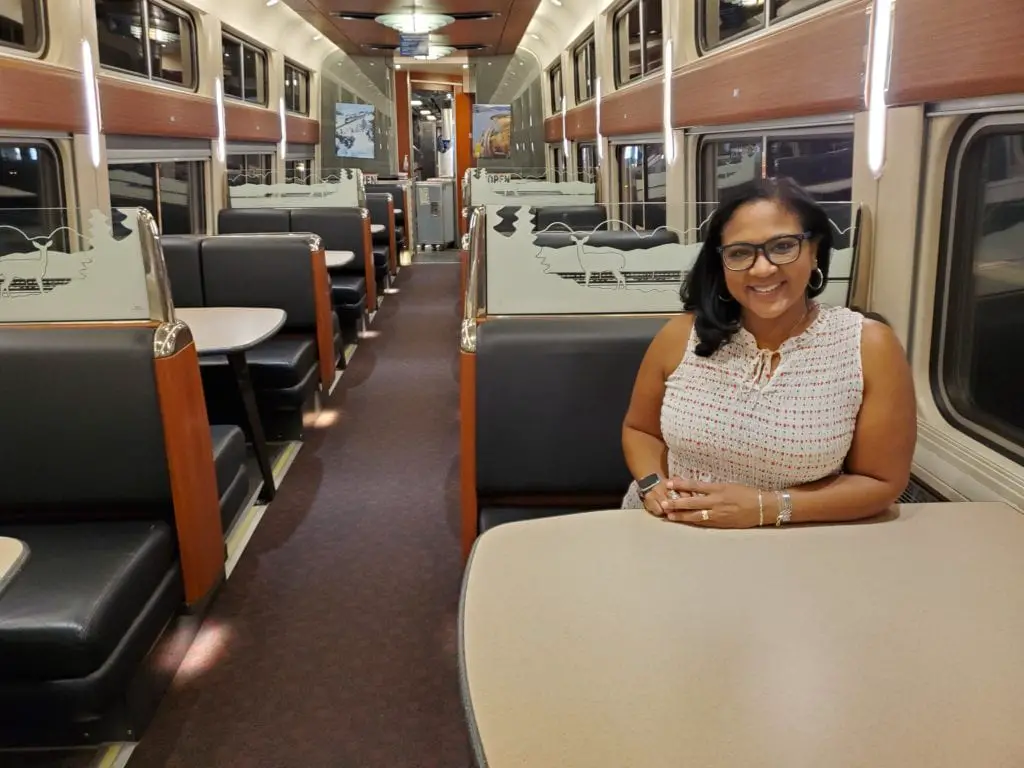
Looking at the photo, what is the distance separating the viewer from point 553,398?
2.24 m

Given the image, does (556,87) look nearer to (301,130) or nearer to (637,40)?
(301,130)

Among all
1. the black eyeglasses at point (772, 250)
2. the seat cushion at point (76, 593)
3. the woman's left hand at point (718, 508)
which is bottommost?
the seat cushion at point (76, 593)

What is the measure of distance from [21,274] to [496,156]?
1045 cm

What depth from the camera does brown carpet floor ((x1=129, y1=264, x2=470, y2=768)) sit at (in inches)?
83.4

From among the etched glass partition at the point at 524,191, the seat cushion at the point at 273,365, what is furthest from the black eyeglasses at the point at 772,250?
the etched glass partition at the point at 524,191

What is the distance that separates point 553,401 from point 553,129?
356 inches

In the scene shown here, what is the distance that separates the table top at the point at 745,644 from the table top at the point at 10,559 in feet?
2.18

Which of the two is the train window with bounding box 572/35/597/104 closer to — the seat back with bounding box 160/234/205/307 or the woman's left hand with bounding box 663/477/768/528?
the seat back with bounding box 160/234/205/307

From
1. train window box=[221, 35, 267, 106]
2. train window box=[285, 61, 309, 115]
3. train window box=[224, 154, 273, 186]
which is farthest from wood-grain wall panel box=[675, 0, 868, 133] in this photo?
train window box=[285, 61, 309, 115]

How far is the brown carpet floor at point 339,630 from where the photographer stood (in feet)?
6.95

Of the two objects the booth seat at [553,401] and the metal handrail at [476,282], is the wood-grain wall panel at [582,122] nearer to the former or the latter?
the metal handrail at [476,282]

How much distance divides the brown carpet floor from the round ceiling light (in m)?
6.22

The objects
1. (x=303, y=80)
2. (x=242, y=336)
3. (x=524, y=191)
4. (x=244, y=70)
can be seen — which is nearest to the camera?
(x=242, y=336)

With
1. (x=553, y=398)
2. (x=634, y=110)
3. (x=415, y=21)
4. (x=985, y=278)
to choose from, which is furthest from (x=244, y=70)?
(x=985, y=278)
